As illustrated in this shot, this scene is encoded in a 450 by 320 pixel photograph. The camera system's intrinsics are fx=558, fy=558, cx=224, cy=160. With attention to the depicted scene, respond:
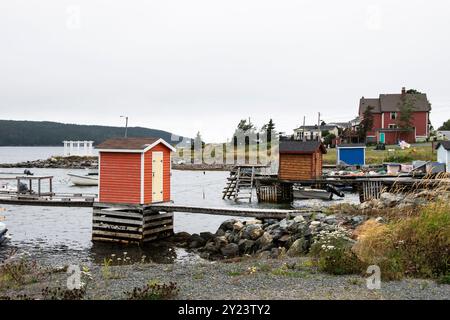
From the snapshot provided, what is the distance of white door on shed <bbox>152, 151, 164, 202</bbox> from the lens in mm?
24484

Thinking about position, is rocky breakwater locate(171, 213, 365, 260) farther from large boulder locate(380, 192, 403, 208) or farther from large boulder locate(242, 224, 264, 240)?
large boulder locate(380, 192, 403, 208)

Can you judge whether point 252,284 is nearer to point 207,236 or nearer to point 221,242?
point 221,242

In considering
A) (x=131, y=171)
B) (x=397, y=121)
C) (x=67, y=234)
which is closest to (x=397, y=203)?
(x=131, y=171)

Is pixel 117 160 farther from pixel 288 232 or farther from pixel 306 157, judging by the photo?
pixel 306 157

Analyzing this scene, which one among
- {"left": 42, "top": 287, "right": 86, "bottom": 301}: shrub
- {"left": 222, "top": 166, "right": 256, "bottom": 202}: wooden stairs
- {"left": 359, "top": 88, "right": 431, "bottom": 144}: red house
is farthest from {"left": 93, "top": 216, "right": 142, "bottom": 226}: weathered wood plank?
{"left": 359, "top": 88, "right": 431, "bottom": 144}: red house

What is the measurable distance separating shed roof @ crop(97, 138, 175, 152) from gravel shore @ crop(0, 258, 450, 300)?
33.4 feet

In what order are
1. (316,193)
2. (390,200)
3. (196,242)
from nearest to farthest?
(390,200) < (196,242) < (316,193)

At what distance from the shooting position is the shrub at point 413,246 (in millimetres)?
11977

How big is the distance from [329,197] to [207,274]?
30.4 meters

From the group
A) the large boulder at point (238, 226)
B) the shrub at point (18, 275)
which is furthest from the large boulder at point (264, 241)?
the shrub at point (18, 275)

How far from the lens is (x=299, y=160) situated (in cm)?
3897

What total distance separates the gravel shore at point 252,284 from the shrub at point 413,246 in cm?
64

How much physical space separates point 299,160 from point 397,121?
50392 millimetres
